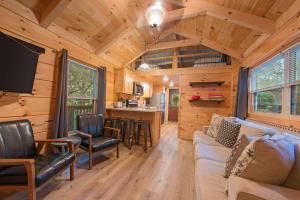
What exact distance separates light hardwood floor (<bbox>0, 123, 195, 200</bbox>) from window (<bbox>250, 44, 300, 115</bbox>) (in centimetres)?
182

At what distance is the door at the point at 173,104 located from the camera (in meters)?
8.90

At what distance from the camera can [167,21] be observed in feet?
10.6

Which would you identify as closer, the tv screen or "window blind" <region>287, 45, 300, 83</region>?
the tv screen

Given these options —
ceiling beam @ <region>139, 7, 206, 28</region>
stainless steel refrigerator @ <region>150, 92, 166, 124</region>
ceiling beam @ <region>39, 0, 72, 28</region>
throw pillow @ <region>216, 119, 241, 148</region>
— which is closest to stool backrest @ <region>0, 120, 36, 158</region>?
ceiling beam @ <region>39, 0, 72, 28</region>

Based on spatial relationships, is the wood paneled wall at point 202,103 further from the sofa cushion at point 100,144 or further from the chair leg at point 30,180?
the chair leg at point 30,180

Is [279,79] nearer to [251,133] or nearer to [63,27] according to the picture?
[251,133]

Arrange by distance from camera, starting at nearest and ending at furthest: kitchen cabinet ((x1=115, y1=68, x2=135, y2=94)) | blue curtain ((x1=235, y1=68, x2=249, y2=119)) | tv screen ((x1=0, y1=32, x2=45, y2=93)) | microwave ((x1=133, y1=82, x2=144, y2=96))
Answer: tv screen ((x1=0, y1=32, x2=45, y2=93)) → blue curtain ((x1=235, y1=68, x2=249, y2=119)) → kitchen cabinet ((x1=115, y1=68, x2=135, y2=94)) → microwave ((x1=133, y1=82, x2=144, y2=96))

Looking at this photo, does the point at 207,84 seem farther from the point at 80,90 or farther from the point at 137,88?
the point at 80,90

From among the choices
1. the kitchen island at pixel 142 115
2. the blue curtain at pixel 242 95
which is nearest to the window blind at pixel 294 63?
the blue curtain at pixel 242 95

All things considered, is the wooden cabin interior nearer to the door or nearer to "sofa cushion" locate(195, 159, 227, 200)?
"sofa cushion" locate(195, 159, 227, 200)

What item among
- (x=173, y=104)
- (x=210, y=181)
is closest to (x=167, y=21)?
(x=210, y=181)

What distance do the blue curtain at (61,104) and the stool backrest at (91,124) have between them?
0.94 ft

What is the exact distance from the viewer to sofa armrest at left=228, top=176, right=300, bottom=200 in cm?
90

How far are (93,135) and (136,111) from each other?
128cm
